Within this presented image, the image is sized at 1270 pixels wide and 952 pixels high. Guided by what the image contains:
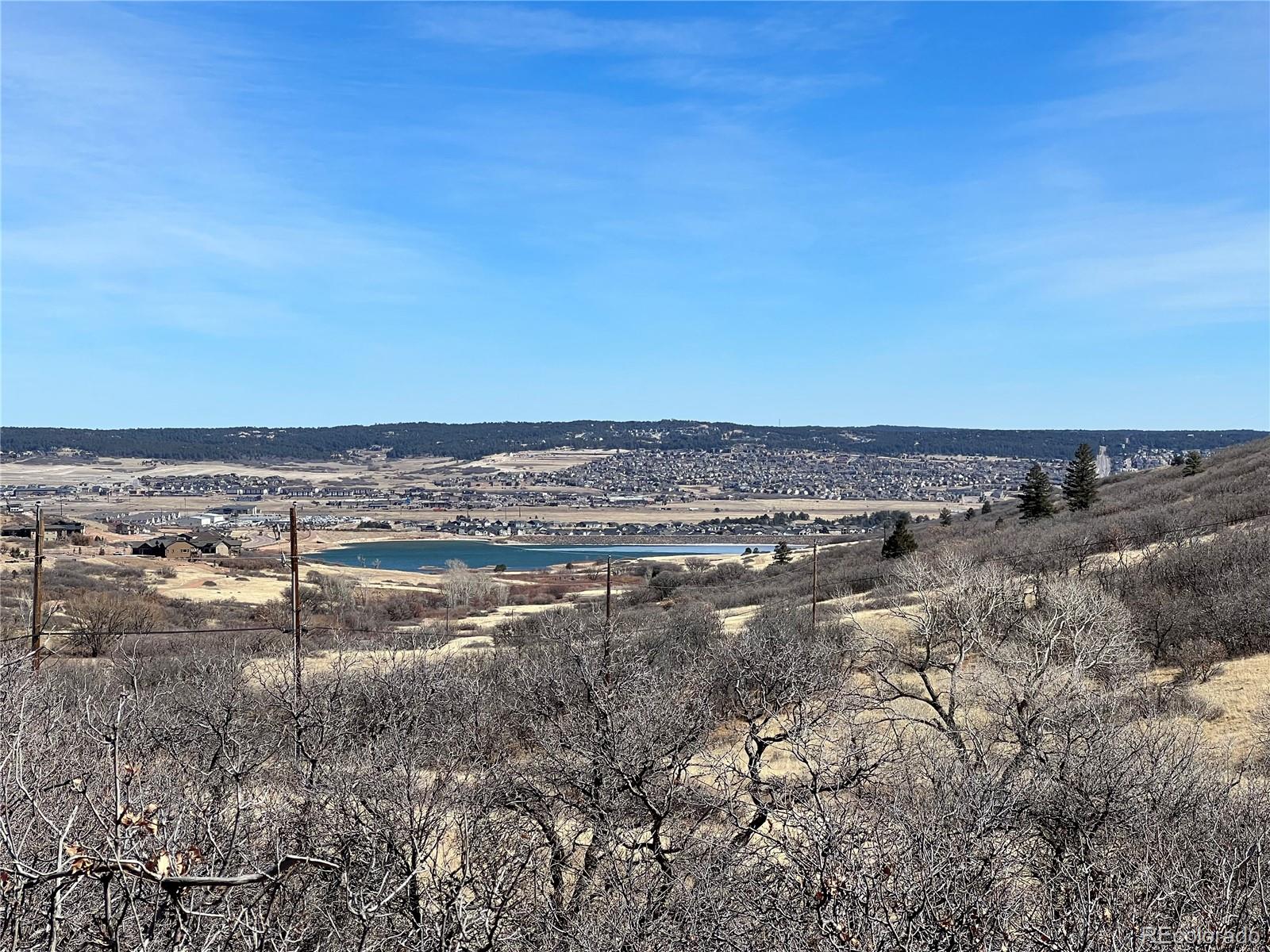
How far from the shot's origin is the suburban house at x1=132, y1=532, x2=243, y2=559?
7188 centimetres

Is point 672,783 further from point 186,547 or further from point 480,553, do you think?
point 480,553

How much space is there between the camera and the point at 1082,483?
5744 centimetres

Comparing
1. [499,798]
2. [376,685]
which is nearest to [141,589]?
[376,685]

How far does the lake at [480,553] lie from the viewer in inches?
3819

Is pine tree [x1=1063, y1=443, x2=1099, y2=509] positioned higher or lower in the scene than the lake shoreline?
higher

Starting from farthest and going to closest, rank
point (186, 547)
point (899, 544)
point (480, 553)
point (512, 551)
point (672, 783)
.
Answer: point (512, 551) → point (480, 553) → point (186, 547) → point (899, 544) → point (672, 783)

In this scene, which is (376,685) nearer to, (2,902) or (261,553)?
(2,902)

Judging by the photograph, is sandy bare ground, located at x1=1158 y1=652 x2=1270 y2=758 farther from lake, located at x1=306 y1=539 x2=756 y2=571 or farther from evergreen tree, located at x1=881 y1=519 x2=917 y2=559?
lake, located at x1=306 y1=539 x2=756 y2=571

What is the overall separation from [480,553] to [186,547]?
42336 millimetres

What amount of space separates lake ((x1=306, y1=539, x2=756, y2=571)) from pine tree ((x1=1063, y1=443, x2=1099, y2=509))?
4480cm

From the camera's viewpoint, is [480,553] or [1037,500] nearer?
[1037,500]

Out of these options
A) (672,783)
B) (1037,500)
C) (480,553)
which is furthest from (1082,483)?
(480,553)

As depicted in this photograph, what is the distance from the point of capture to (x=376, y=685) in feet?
62.2

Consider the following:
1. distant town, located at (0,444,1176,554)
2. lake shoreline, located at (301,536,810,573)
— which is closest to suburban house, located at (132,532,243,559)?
lake shoreline, located at (301,536,810,573)
